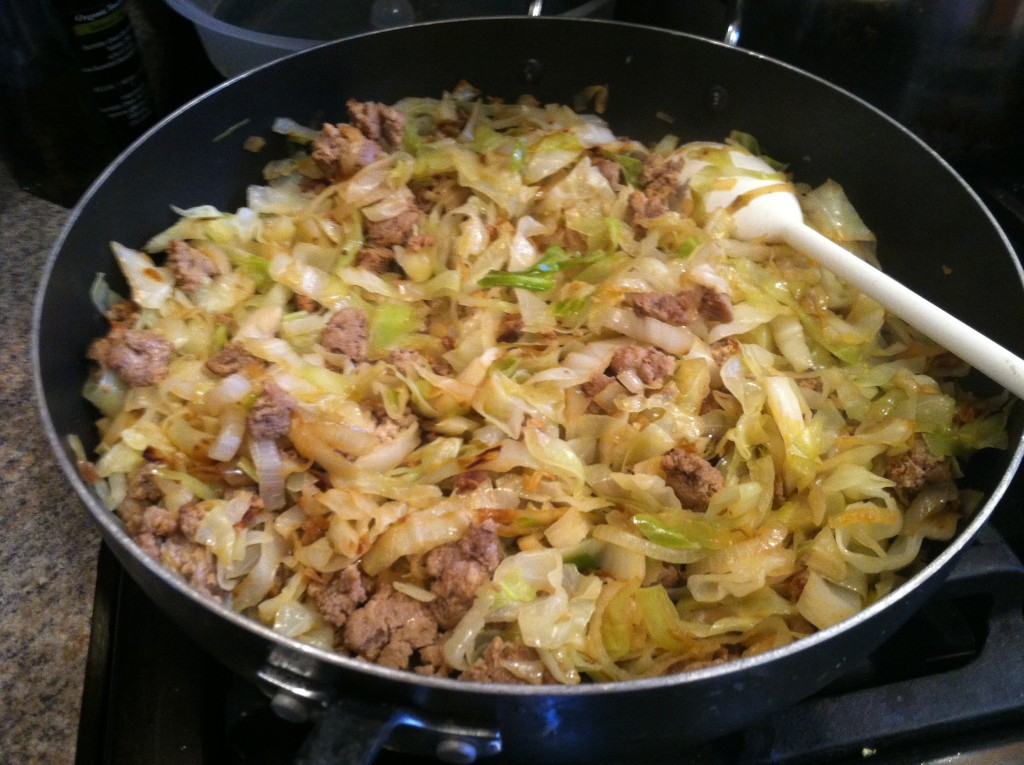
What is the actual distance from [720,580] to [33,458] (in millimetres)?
1108

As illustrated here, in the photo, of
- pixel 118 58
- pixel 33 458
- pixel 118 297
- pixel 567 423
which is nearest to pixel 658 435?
pixel 567 423

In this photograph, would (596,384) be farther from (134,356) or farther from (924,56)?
(924,56)

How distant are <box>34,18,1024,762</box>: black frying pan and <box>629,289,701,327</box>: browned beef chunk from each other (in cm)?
47

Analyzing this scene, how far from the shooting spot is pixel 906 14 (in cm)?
143

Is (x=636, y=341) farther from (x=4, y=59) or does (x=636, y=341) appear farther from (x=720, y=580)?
(x=4, y=59)

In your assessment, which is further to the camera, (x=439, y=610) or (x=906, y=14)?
(x=906, y=14)

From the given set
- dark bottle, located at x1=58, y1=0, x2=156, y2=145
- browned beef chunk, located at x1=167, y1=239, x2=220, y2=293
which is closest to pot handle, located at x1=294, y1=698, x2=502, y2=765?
browned beef chunk, located at x1=167, y1=239, x2=220, y2=293

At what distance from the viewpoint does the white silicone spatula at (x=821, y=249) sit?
1.12 metres

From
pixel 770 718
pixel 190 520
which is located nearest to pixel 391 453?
pixel 190 520

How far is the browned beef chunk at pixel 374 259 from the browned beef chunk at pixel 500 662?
2.30ft

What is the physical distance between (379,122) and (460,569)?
2.94 feet

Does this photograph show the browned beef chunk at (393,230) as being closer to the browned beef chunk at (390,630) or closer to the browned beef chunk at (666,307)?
the browned beef chunk at (666,307)

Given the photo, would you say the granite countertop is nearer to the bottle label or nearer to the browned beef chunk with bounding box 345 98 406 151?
the bottle label

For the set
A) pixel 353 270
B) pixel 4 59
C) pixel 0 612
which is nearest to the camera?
pixel 0 612
